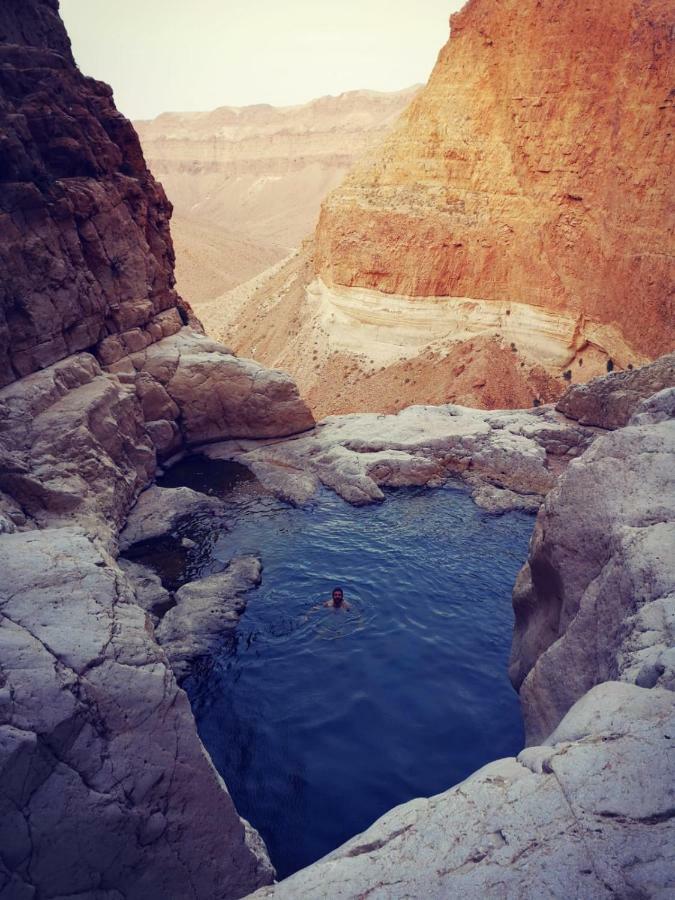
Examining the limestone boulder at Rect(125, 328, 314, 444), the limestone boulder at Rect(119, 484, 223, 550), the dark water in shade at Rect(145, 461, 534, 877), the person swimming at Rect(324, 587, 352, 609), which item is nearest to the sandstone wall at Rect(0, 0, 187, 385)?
the limestone boulder at Rect(125, 328, 314, 444)

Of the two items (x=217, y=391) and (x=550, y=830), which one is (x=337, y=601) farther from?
(x=217, y=391)

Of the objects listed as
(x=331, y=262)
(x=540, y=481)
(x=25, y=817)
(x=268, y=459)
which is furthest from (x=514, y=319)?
(x=25, y=817)

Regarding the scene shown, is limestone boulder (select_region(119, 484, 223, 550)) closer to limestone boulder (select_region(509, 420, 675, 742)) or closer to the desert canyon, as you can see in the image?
the desert canyon

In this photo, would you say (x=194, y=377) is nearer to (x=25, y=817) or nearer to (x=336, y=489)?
(x=336, y=489)

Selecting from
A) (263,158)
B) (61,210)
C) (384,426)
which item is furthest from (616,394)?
(263,158)

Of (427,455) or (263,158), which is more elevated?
(263,158)
